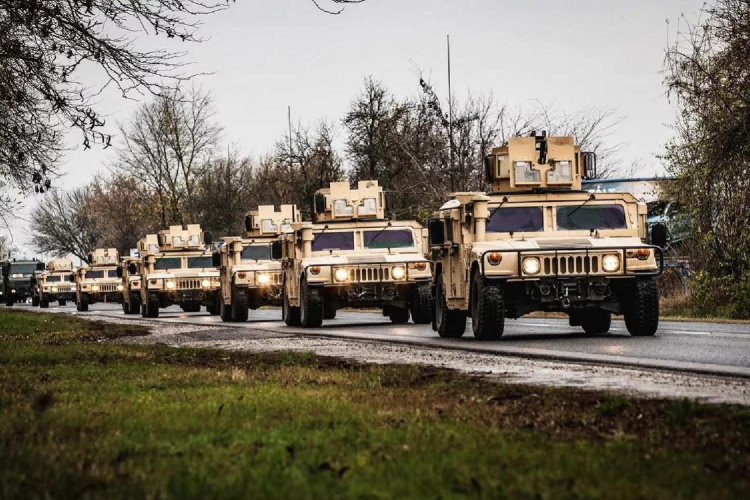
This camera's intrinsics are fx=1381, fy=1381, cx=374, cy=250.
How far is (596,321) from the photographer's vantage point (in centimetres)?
1998

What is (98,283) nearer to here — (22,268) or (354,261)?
(22,268)

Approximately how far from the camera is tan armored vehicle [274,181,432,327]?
2561 cm

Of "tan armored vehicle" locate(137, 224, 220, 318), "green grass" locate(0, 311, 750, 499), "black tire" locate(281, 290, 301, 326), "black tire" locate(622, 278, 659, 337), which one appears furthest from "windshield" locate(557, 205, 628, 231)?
"tan armored vehicle" locate(137, 224, 220, 318)

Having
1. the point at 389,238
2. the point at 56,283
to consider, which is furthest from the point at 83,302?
the point at 389,238

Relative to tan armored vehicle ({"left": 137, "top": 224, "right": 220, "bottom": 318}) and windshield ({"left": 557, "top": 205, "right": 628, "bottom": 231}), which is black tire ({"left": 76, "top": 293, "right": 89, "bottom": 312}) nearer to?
tan armored vehicle ({"left": 137, "top": 224, "right": 220, "bottom": 318})

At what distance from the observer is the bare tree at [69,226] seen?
12106cm

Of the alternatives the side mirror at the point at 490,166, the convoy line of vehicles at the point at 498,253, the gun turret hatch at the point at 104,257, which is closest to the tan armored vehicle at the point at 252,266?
the convoy line of vehicles at the point at 498,253

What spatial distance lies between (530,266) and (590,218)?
193 cm

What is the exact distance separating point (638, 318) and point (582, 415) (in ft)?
33.0

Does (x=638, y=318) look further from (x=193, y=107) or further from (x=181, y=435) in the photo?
(x=193, y=107)

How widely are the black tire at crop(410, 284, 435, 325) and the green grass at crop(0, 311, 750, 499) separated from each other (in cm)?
1392

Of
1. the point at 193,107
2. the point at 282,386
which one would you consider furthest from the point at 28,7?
the point at 193,107

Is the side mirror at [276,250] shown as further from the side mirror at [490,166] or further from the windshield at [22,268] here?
the windshield at [22,268]

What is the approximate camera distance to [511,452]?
21.5ft
